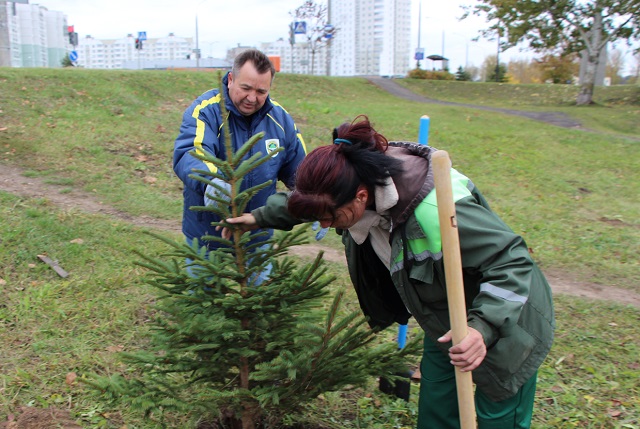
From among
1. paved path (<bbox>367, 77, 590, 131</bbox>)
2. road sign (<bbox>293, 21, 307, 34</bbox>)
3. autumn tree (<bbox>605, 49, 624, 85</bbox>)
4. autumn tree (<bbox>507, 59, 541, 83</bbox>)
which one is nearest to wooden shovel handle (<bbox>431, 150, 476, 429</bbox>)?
paved path (<bbox>367, 77, 590, 131</bbox>)

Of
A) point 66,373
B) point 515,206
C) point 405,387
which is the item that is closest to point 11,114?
point 66,373

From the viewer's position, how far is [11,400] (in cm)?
311

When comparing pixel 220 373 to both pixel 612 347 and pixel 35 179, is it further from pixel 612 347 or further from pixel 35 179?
pixel 35 179

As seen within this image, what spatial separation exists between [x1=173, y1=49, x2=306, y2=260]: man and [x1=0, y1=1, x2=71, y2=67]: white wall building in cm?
2924

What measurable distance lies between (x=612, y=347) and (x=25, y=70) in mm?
12765

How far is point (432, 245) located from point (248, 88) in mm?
1332

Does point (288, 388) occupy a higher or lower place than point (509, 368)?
lower

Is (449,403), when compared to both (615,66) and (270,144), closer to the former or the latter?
(270,144)

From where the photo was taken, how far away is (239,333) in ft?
6.78

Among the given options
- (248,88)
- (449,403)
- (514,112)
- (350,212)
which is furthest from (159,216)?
(514,112)

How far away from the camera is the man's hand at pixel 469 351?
1720 millimetres

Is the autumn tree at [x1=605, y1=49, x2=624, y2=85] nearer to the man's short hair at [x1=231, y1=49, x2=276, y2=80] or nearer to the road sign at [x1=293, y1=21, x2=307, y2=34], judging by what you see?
the road sign at [x1=293, y1=21, x2=307, y2=34]

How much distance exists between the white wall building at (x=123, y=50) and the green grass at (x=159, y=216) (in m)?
76.1

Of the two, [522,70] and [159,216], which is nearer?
[159,216]
